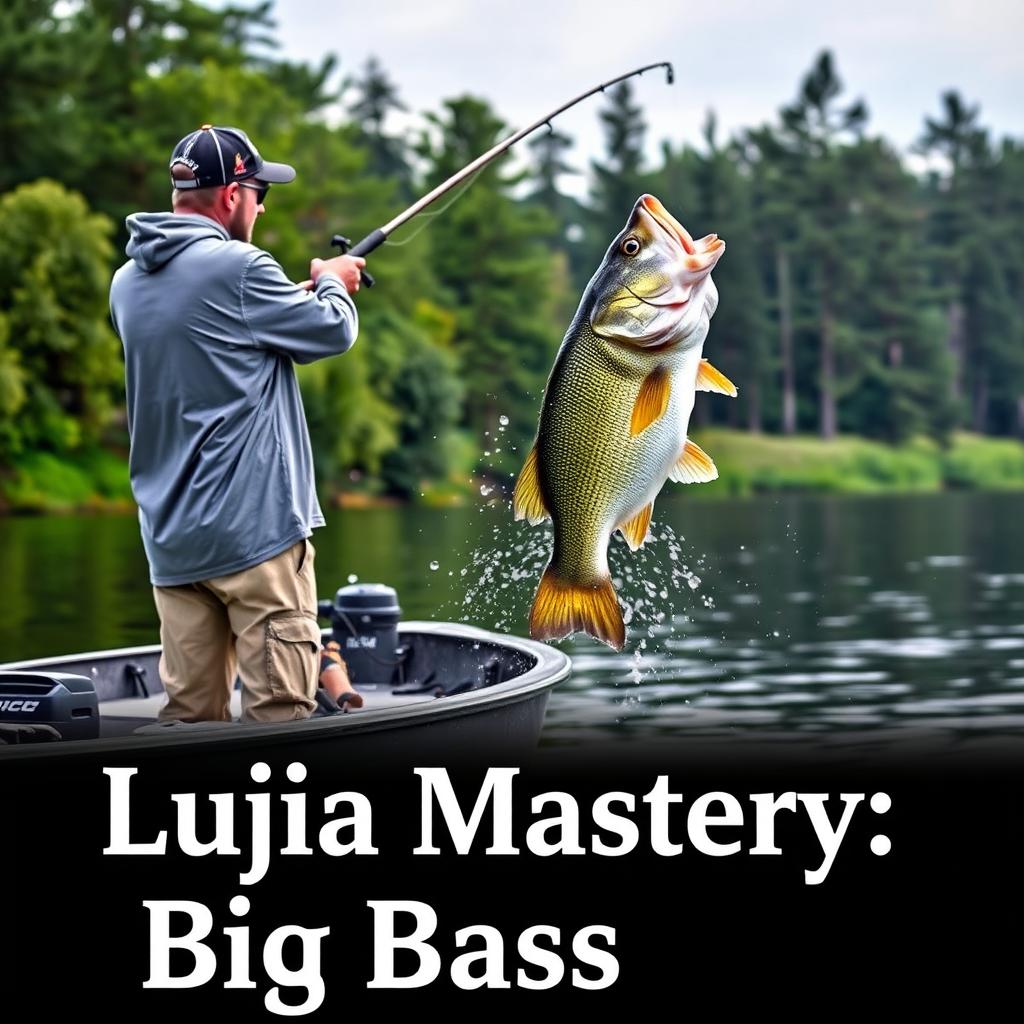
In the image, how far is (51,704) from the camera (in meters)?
6.31

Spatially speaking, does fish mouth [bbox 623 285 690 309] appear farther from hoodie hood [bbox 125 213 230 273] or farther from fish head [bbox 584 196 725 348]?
hoodie hood [bbox 125 213 230 273]

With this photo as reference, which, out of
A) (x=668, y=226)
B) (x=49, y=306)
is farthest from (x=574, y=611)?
(x=49, y=306)

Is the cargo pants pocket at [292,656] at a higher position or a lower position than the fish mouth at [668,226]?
lower

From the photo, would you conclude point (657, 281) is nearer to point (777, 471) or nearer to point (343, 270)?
point (343, 270)

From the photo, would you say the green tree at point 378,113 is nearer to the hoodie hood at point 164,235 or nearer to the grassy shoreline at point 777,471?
the grassy shoreline at point 777,471

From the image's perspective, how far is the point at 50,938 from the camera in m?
6.16

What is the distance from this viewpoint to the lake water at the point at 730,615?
450 inches

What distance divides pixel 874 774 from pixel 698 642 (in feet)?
21.2

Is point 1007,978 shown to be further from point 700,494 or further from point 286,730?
point 700,494

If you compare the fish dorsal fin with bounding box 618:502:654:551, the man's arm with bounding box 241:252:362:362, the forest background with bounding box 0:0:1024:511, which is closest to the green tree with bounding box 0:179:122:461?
the forest background with bounding box 0:0:1024:511

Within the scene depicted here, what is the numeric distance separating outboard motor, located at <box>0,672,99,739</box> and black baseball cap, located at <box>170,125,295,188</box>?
1730 mm

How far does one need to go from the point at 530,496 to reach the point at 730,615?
46.4 feet

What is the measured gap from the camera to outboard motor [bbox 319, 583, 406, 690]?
9141mm

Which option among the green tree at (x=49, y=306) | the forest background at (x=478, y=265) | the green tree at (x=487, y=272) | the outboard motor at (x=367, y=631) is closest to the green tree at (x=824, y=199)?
the forest background at (x=478, y=265)
